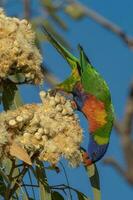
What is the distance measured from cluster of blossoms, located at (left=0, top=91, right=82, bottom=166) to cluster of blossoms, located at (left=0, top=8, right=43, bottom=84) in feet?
0.31

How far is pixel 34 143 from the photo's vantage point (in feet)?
5.36

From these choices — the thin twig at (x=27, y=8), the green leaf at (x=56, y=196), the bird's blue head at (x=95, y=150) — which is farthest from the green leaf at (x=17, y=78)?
the thin twig at (x=27, y=8)

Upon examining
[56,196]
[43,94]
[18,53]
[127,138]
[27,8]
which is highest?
[27,8]

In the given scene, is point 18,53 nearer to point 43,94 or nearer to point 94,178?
point 43,94

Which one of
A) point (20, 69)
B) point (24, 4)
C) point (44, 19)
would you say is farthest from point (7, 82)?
point (24, 4)

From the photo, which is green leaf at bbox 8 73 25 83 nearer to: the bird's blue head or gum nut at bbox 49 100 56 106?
gum nut at bbox 49 100 56 106

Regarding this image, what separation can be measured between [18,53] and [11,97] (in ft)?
0.51

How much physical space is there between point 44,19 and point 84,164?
1.70 metres

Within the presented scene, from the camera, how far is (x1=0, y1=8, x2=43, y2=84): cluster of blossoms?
1.73m

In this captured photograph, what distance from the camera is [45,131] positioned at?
165 cm

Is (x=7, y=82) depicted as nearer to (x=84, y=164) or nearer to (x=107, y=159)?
(x=84, y=164)

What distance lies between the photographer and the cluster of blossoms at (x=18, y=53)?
68.2 inches

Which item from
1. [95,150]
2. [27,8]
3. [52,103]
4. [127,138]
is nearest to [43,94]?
[52,103]

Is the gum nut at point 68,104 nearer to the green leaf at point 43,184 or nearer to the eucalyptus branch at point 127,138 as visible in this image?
the green leaf at point 43,184
